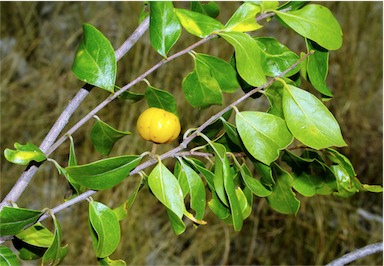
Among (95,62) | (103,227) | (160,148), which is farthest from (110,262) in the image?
(160,148)

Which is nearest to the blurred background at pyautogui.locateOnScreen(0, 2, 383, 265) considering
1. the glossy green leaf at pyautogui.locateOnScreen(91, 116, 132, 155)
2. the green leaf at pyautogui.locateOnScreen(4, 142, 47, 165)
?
the glossy green leaf at pyautogui.locateOnScreen(91, 116, 132, 155)

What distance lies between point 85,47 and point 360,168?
5.65ft

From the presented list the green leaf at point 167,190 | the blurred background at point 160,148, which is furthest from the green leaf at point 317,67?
the blurred background at point 160,148

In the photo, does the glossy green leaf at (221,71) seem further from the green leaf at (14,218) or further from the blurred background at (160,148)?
the blurred background at (160,148)

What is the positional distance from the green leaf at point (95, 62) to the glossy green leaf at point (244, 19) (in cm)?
8

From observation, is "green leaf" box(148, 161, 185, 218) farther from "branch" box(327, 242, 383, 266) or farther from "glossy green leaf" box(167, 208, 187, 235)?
"branch" box(327, 242, 383, 266)

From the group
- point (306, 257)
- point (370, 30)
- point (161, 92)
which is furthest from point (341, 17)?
point (161, 92)

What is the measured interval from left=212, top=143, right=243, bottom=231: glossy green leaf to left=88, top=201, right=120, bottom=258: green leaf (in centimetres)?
8

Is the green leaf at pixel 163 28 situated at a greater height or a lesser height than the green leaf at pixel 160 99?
greater

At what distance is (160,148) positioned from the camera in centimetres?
166

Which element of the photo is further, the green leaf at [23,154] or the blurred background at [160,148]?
the blurred background at [160,148]

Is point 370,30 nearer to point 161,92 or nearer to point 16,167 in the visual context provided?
point 16,167

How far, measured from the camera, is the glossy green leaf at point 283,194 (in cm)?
44

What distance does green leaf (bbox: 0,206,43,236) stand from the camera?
15.5 inches
